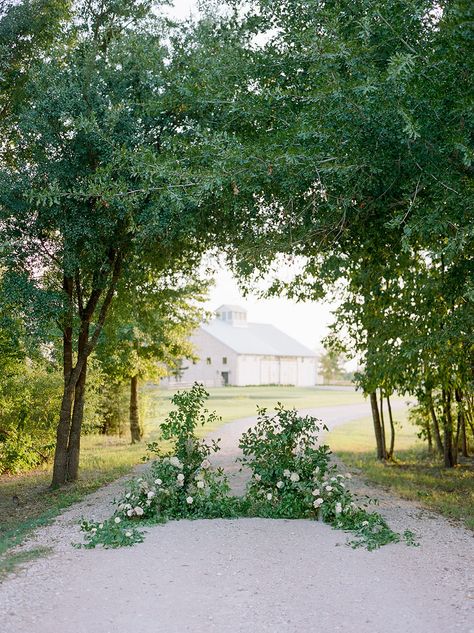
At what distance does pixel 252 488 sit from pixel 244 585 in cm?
317

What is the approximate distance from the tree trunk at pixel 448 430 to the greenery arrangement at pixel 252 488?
5.81 metres

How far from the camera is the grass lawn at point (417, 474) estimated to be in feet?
35.9

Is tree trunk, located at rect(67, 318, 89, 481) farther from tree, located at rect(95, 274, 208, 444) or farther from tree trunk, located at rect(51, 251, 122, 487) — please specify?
tree, located at rect(95, 274, 208, 444)

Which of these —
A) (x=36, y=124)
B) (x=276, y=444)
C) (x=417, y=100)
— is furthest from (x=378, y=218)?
(x=36, y=124)

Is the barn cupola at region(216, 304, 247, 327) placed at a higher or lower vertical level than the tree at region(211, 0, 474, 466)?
higher

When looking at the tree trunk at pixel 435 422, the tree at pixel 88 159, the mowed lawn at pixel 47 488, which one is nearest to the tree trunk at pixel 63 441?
the mowed lawn at pixel 47 488

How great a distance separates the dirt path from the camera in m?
5.04

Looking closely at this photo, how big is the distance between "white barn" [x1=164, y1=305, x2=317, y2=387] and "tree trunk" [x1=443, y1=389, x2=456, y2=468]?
3802cm

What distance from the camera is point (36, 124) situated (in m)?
11.0

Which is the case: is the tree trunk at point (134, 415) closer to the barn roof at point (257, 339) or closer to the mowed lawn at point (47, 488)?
the mowed lawn at point (47, 488)

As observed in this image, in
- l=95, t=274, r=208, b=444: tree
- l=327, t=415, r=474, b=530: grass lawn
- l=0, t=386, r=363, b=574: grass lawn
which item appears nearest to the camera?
l=0, t=386, r=363, b=574: grass lawn

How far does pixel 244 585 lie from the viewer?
5949mm

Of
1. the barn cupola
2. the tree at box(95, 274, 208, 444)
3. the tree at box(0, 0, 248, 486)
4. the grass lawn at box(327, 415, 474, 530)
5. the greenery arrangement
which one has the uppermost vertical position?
the barn cupola

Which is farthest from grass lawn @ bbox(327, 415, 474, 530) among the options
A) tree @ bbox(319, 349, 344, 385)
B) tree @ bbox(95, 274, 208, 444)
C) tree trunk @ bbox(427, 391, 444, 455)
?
tree @ bbox(319, 349, 344, 385)
